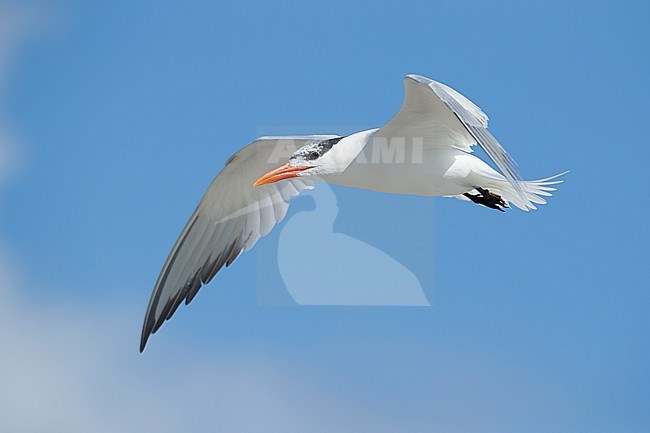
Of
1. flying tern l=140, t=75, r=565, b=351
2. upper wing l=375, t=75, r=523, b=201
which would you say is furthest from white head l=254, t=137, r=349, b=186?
upper wing l=375, t=75, r=523, b=201

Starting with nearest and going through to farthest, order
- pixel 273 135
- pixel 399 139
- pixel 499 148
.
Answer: pixel 499 148, pixel 399 139, pixel 273 135

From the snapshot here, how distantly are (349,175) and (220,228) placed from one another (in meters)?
1.19

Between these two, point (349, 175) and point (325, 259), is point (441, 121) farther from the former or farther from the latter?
point (325, 259)

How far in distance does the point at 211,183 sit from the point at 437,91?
1829 millimetres

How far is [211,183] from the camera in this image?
19.0ft

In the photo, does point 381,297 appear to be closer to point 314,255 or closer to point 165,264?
point 314,255

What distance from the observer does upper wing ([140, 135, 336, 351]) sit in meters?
5.79

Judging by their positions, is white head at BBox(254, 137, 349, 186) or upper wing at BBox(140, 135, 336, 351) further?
upper wing at BBox(140, 135, 336, 351)

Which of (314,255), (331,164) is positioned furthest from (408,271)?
(331,164)

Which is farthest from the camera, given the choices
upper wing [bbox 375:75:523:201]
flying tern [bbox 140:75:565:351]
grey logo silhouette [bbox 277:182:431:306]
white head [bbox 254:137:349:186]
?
grey logo silhouette [bbox 277:182:431:306]

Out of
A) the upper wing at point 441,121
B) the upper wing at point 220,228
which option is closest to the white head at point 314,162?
the upper wing at point 441,121

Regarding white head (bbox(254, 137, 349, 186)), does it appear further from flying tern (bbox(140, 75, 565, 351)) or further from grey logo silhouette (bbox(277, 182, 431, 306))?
grey logo silhouette (bbox(277, 182, 431, 306))

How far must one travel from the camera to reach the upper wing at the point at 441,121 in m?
4.12

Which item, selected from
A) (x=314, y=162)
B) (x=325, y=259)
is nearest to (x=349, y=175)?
(x=314, y=162)
